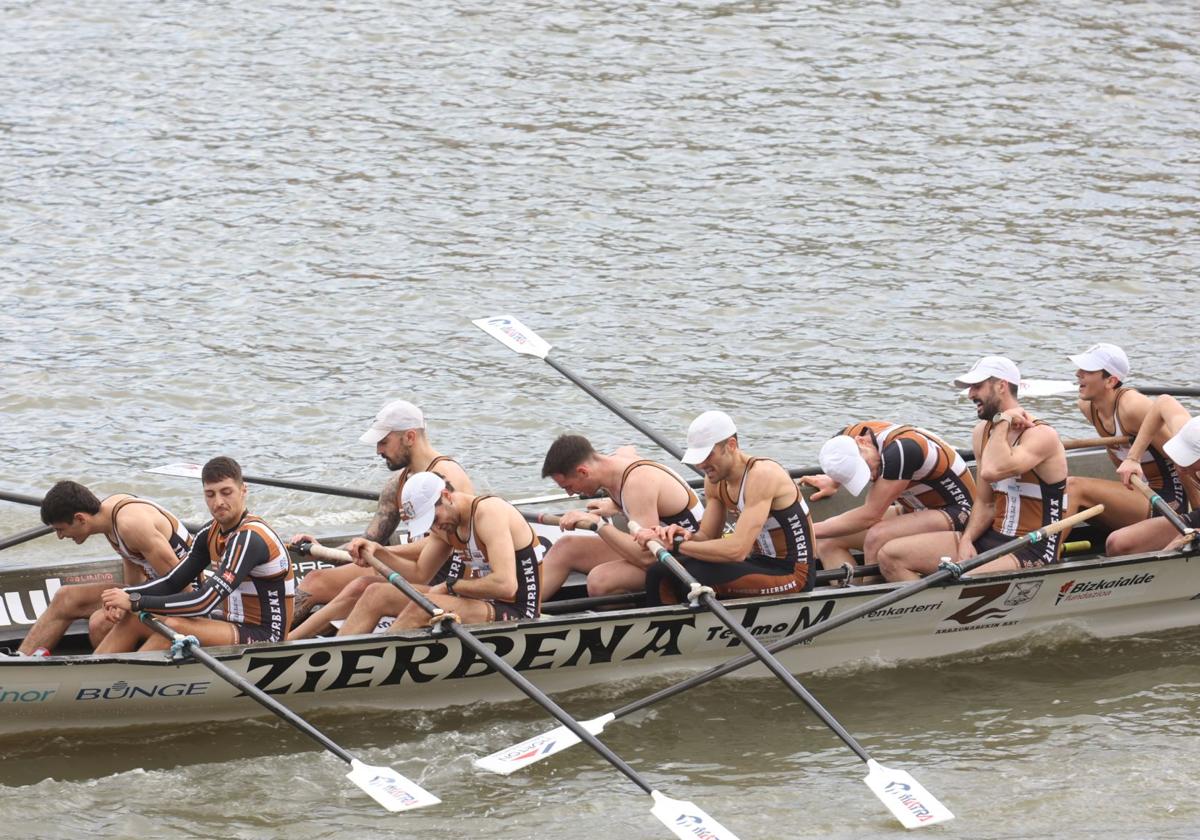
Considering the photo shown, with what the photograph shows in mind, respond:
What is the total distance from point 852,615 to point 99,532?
4.45 metres

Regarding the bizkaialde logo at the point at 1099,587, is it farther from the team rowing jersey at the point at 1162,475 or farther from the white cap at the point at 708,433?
the white cap at the point at 708,433

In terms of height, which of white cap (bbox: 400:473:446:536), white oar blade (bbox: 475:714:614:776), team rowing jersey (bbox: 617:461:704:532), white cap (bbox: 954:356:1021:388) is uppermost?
white cap (bbox: 954:356:1021:388)

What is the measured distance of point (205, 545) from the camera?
9.46m

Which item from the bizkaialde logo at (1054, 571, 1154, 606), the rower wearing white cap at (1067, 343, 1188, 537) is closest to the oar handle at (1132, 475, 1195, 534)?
the rower wearing white cap at (1067, 343, 1188, 537)

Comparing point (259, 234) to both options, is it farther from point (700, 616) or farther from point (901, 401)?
point (700, 616)

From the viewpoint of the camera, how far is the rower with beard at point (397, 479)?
33.1 feet

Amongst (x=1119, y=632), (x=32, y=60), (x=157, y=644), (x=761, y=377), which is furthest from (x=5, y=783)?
(x=32, y=60)

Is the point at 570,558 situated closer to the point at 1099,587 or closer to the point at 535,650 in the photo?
the point at 535,650

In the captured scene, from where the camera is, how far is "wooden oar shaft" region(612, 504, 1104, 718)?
31.4ft

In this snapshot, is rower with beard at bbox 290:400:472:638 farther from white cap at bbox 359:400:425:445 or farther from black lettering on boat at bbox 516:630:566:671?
black lettering on boat at bbox 516:630:566:671

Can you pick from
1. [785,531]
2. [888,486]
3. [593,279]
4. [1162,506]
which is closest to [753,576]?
[785,531]

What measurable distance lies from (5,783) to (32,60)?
51.5 ft

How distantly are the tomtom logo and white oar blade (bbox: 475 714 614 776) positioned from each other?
5.52ft

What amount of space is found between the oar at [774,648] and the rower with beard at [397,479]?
1331 mm
